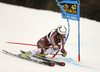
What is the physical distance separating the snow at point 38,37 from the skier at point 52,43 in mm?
305

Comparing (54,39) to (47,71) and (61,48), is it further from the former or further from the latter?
(47,71)

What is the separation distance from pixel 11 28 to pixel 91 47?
279 centimetres

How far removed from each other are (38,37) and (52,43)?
9.45 feet

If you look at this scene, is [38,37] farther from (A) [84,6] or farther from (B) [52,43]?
(A) [84,6]

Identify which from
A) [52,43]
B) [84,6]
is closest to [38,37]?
[52,43]

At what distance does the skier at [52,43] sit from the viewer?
4268 mm

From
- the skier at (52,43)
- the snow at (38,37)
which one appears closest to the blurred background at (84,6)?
the snow at (38,37)

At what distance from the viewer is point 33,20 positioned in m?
9.54

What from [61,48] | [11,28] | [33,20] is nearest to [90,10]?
[33,20]

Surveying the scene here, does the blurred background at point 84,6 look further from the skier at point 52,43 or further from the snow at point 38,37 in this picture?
the skier at point 52,43

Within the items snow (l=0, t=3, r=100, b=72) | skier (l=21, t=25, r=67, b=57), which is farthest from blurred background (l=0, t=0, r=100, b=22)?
skier (l=21, t=25, r=67, b=57)

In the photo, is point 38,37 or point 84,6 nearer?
point 38,37

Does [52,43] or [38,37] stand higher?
[52,43]

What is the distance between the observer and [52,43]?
14.2ft
